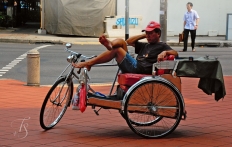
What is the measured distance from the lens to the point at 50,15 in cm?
2920

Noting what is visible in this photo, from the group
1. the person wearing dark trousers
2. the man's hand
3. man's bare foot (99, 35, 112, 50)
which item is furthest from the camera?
the person wearing dark trousers

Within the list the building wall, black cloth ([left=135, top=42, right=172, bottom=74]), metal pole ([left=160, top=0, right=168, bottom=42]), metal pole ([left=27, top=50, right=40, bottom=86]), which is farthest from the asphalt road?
the building wall

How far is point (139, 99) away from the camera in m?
7.12

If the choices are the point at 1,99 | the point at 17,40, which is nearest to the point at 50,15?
the point at 17,40

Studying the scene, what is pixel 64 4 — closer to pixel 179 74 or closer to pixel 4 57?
pixel 4 57

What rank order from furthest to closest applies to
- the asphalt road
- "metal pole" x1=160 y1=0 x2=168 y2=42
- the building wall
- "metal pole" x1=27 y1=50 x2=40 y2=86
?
the building wall → "metal pole" x1=160 y1=0 x2=168 y2=42 → the asphalt road → "metal pole" x1=27 y1=50 x2=40 y2=86

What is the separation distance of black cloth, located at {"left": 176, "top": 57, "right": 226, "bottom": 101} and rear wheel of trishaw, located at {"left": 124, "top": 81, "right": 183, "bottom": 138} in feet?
0.99

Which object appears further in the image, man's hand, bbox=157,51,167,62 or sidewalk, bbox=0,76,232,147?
man's hand, bbox=157,51,167,62

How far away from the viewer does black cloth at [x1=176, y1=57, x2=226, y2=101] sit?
715cm

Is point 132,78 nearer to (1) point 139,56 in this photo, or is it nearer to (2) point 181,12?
(1) point 139,56

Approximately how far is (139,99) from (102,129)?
75 cm

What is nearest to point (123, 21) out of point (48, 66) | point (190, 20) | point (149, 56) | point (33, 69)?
point (190, 20)

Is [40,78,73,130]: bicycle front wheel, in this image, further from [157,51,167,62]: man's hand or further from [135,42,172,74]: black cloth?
[157,51,167,62]: man's hand

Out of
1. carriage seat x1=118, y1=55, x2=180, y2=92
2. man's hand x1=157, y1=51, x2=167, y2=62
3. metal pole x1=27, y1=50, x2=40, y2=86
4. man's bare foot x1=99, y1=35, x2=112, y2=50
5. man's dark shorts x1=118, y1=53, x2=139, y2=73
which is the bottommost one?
metal pole x1=27, y1=50, x2=40, y2=86
